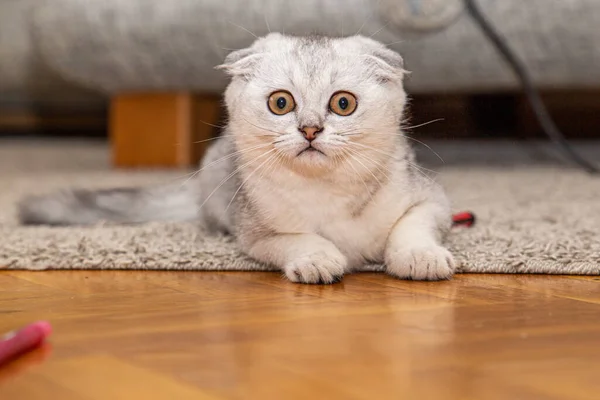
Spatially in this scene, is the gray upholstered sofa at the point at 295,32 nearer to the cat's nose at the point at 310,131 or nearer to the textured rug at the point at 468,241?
the textured rug at the point at 468,241

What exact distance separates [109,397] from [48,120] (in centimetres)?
546

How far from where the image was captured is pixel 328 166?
1.17m

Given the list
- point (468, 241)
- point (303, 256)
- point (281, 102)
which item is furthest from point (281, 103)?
point (468, 241)

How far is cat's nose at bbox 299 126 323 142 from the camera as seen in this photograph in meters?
1.13

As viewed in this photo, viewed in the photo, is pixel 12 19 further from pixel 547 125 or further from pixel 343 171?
pixel 343 171

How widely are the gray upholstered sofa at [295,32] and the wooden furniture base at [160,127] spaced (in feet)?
0.21

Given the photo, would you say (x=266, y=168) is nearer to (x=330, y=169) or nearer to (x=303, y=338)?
(x=330, y=169)

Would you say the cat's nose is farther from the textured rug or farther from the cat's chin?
the textured rug

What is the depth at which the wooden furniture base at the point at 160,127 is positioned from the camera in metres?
3.05

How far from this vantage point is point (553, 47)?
2598mm

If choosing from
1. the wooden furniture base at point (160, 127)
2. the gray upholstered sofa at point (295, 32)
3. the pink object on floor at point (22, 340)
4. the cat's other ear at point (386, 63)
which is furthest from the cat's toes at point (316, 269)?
the wooden furniture base at point (160, 127)

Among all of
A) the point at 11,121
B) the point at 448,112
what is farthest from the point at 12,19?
the point at 448,112

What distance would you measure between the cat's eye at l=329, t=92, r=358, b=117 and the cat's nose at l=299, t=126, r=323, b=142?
0.05 meters

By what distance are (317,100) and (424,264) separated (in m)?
0.27
